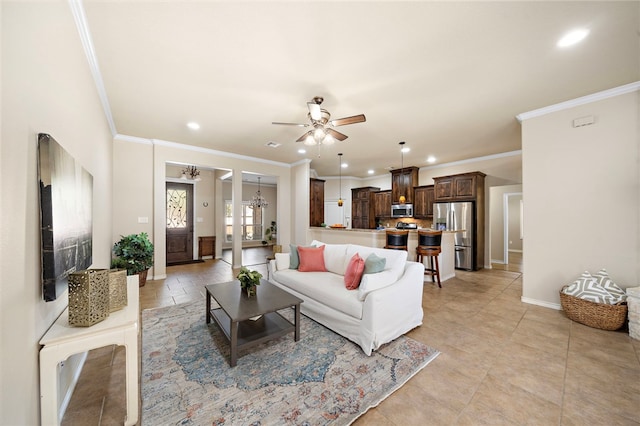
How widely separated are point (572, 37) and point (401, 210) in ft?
19.3

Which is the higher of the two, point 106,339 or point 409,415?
point 106,339

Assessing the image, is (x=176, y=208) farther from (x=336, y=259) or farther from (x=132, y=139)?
(x=336, y=259)

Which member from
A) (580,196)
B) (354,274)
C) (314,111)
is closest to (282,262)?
(354,274)

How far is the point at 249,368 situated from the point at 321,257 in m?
1.87

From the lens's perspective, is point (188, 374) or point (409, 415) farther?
point (188, 374)

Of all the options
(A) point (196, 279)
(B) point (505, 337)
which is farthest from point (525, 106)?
(A) point (196, 279)

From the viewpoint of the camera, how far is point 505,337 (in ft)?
8.61

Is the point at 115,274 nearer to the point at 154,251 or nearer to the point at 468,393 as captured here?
the point at 468,393

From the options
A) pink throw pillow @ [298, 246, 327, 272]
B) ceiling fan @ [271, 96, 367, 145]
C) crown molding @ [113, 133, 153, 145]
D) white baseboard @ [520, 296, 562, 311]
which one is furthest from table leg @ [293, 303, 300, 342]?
crown molding @ [113, 133, 153, 145]

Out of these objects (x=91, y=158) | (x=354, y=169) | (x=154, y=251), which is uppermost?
(x=354, y=169)

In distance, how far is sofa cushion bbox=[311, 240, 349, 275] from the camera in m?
3.48

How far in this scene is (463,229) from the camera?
236 inches

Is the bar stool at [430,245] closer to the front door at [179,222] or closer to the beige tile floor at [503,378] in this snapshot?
the beige tile floor at [503,378]

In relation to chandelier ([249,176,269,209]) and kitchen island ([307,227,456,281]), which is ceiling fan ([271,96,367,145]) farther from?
chandelier ([249,176,269,209])
